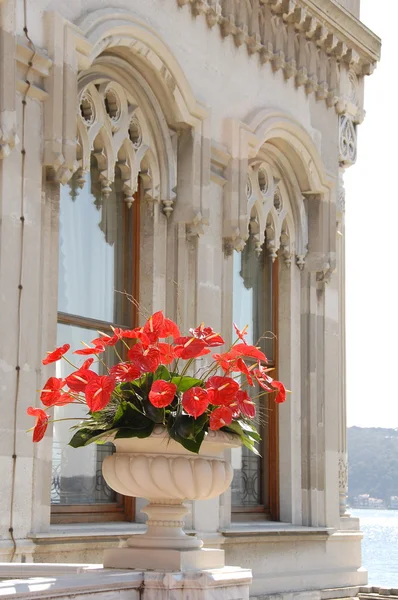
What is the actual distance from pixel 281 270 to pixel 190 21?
3.03 metres

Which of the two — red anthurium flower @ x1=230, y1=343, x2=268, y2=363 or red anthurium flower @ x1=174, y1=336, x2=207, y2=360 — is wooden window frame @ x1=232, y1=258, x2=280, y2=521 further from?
red anthurium flower @ x1=174, y1=336, x2=207, y2=360

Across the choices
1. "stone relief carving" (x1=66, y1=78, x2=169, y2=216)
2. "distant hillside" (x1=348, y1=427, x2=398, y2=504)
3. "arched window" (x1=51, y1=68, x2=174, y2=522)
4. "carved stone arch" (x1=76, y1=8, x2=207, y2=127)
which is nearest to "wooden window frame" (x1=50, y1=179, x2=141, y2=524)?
"arched window" (x1=51, y1=68, x2=174, y2=522)

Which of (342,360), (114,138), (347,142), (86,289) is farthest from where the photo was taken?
(347,142)

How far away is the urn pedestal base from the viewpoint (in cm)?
548

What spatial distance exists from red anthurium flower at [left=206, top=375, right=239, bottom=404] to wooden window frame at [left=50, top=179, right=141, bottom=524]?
4008mm

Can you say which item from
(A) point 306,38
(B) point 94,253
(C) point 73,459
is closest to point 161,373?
(C) point 73,459

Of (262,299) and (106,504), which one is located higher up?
(262,299)

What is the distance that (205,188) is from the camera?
10.7 meters

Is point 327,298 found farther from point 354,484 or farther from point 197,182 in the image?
point 354,484

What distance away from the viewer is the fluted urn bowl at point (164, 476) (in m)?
5.54

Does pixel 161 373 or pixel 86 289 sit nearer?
pixel 161 373

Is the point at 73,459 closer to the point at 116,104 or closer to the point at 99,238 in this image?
the point at 99,238

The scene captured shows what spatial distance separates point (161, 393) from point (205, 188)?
18.0 feet

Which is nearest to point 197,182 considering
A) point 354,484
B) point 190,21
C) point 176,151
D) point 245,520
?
point 176,151
